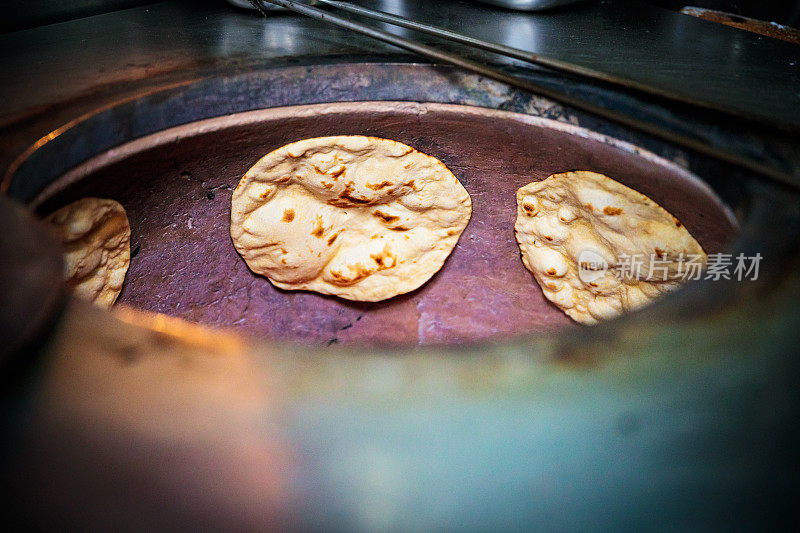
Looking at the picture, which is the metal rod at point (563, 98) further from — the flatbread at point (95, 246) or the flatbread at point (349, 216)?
the flatbread at point (95, 246)

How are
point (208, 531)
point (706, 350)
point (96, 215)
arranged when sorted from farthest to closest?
point (96, 215)
point (706, 350)
point (208, 531)

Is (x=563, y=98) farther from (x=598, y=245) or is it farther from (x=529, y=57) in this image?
(x=598, y=245)

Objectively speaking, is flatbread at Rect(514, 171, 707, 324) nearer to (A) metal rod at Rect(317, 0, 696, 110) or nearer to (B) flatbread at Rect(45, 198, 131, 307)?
(A) metal rod at Rect(317, 0, 696, 110)

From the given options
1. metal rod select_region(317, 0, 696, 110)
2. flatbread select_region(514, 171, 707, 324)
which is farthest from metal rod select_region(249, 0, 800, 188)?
flatbread select_region(514, 171, 707, 324)

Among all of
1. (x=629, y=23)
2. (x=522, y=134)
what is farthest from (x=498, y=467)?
(x=629, y=23)

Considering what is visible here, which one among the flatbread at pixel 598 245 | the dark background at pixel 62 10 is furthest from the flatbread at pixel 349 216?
the dark background at pixel 62 10

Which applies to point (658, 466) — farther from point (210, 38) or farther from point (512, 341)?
point (210, 38)
